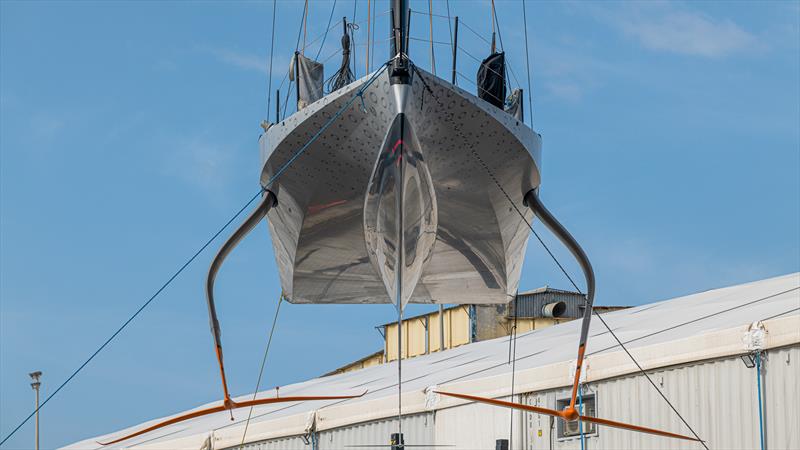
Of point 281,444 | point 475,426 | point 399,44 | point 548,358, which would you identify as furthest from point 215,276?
point 281,444

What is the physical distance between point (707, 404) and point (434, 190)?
7301 millimetres

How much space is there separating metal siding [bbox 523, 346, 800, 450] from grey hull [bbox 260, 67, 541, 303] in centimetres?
374

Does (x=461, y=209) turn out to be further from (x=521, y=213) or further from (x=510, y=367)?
(x=510, y=367)

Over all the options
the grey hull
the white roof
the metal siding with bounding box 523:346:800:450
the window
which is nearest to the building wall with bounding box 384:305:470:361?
the white roof

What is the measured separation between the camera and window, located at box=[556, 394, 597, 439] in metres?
22.1

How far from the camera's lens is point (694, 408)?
20.4 meters

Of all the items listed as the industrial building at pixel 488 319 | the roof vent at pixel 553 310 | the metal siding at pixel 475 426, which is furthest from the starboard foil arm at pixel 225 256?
the roof vent at pixel 553 310

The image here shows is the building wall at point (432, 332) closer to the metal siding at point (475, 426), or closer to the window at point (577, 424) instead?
the metal siding at point (475, 426)

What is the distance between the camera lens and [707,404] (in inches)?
795

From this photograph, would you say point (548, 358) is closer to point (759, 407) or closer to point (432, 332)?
point (759, 407)

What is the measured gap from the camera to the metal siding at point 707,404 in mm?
18891

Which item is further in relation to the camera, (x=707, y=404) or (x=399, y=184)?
(x=707, y=404)

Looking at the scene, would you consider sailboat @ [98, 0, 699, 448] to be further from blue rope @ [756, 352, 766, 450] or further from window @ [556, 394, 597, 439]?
window @ [556, 394, 597, 439]

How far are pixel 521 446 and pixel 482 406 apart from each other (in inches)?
53.4
